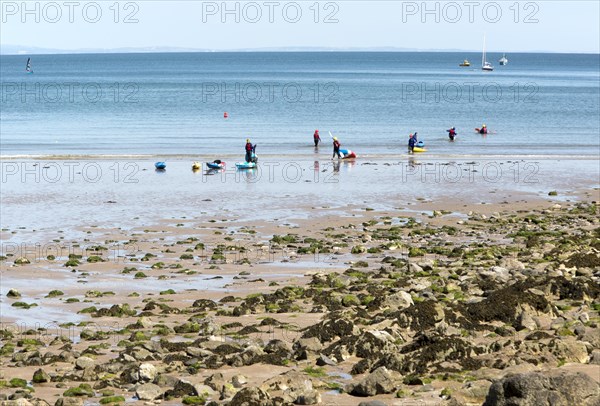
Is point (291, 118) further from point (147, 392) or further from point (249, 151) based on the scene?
point (147, 392)

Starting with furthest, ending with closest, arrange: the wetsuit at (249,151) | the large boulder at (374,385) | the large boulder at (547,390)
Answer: the wetsuit at (249,151) < the large boulder at (374,385) < the large boulder at (547,390)

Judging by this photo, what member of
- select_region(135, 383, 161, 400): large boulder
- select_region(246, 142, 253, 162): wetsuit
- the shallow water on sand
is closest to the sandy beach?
select_region(135, 383, 161, 400): large boulder

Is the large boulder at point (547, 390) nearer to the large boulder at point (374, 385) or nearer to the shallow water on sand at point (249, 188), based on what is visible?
the large boulder at point (374, 385)

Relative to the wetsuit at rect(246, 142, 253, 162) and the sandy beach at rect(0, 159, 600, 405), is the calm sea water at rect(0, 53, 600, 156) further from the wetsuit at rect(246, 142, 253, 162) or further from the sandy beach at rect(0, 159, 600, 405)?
the sandy beach at rect(0, 159, 600, 405)

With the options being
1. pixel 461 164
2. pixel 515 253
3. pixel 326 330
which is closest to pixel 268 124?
pixel 461 164

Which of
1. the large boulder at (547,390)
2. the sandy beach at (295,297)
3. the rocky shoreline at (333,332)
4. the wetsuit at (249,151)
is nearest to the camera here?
the large boulder at (547,390)

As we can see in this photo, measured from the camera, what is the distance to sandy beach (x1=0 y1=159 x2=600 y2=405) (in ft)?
49.5

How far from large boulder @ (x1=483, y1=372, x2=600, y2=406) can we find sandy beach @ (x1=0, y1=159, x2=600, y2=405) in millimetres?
91

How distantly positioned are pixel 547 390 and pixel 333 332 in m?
6.15

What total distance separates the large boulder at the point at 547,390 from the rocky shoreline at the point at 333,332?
0.02 m

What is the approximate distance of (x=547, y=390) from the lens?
39.3 feet

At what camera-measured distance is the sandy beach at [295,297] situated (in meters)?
15.1

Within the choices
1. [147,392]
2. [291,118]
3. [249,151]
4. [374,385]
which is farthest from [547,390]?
[291,118]

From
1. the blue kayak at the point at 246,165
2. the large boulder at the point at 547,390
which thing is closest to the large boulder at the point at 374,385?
the large boulder at the point at 547,390
